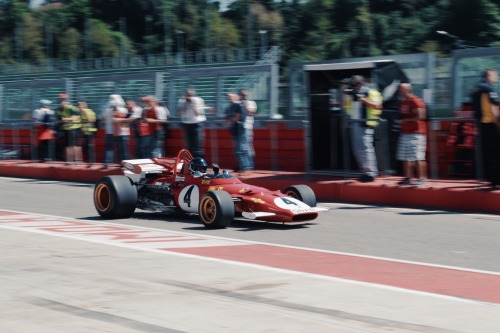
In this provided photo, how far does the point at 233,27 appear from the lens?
94.2m

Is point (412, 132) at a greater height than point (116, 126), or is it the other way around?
point (116, 126)

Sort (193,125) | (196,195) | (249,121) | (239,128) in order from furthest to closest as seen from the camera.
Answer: (193,125) → (249,121) → (239,128) → (196,195)

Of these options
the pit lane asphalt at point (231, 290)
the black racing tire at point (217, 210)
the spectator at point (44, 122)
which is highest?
the spectator at point (44, 122)

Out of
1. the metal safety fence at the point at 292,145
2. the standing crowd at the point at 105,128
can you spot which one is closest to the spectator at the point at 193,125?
the standing crowd at the point at 105,128

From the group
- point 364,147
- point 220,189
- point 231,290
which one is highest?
point 364,147

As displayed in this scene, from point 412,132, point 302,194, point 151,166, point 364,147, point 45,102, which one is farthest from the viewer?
point 45,102

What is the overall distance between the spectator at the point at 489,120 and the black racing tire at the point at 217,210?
4622 mm

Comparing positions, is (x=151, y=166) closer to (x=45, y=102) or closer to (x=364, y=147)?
(x=364, y=147)

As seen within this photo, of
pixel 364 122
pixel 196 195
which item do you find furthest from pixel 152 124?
pixel 196 195

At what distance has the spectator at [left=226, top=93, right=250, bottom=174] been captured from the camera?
1891cm

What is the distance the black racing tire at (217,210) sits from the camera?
12547mm

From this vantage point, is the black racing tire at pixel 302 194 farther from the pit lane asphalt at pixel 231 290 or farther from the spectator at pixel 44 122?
the spectator at pixel 44 122

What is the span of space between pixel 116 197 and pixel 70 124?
1044cm

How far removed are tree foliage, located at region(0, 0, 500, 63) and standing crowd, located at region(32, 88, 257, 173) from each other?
55.1 m
